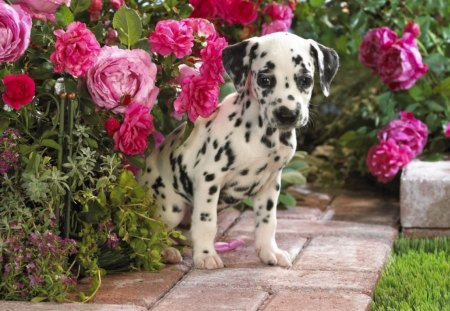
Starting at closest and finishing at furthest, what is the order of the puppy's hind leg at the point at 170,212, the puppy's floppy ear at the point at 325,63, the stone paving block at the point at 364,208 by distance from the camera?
the puppy's floppy ear at the point at 325,63, the puppy's hind leg at the point at 170,212, the stone paving block at the point at 364,208

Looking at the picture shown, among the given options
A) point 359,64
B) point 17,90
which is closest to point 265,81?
point 17,90

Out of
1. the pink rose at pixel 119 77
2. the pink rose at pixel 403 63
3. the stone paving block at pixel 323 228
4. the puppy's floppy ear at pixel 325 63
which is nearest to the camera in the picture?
the pink rose at pixel 119 77

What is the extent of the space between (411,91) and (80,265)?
265 cm

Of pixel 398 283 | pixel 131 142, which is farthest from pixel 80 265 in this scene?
pixel 398 283

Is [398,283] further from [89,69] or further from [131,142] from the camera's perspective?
[89,69]

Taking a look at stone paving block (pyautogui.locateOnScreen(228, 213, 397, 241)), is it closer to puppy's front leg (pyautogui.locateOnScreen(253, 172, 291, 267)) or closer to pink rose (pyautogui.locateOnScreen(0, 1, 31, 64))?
puppy's front leg (pyautogui.locateOnScreen(253, 172, 291, 267))

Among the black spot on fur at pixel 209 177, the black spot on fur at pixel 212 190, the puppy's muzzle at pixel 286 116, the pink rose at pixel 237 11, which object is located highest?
the pink rose at pixel 237 11

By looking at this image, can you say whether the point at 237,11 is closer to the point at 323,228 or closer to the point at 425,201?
the point at 323,228

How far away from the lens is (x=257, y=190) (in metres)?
4.09

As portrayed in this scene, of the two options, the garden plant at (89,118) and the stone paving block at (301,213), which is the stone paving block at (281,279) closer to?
the garden plant at (89,118)

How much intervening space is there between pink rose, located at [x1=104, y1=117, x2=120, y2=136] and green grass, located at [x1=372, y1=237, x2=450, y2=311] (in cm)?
127

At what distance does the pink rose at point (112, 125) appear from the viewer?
3.77 metres

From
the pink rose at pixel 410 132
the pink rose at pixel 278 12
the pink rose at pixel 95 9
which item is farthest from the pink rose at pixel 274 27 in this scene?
the pink rose at pixel 95 9

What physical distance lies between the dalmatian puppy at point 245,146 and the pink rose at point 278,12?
0.99 meters
